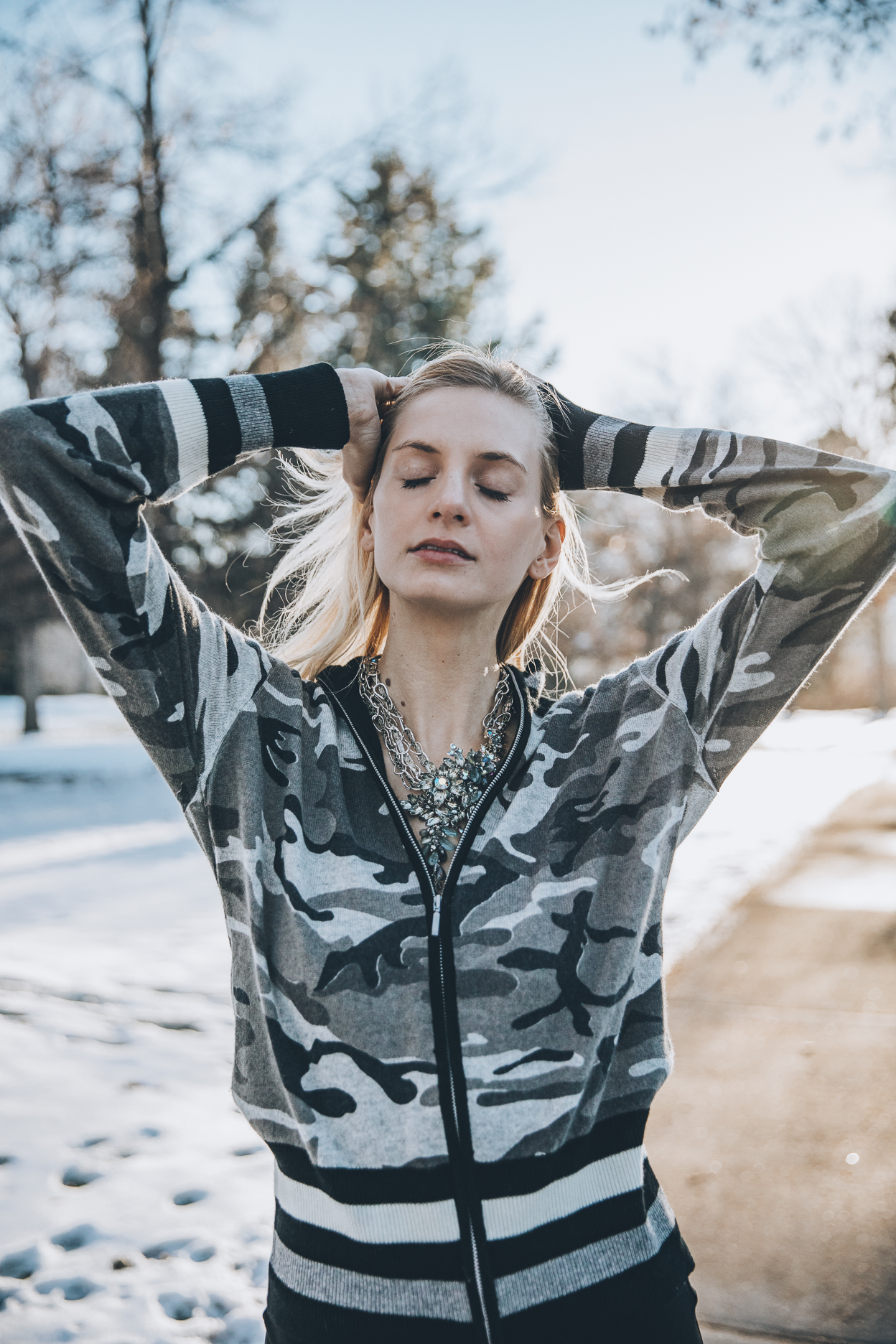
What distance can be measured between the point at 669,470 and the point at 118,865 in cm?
752

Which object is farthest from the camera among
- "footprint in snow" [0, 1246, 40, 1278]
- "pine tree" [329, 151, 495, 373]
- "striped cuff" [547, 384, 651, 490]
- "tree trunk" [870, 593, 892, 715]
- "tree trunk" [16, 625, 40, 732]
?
"tree trunk" [870, 593, 892, 715]

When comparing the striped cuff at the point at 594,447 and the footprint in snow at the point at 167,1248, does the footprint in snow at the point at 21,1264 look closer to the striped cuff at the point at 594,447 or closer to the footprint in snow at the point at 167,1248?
the footprint in snow at the point at 167,1248

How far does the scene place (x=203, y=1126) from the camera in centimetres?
354

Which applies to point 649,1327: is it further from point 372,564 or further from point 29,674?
point 29,674

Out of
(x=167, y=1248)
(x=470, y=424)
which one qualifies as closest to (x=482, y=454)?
(x=470, y=424)

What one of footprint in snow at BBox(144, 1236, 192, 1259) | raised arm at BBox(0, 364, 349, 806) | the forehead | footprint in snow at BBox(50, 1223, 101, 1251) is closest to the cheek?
the forehead

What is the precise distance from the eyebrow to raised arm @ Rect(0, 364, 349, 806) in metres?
0.27

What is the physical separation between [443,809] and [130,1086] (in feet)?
9.46

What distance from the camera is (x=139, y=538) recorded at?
57.4 inches

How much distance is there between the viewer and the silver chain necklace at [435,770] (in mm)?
1598

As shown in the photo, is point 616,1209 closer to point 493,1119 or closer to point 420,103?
point 493,1119

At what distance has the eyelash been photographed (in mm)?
1736

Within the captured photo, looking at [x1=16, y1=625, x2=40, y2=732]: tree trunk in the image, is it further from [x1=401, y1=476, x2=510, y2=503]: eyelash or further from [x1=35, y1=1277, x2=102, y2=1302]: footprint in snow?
[x1=401, y1=476, x2=510, y2=503]: eyelash

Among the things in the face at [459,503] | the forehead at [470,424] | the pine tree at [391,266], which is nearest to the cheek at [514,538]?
the face at [459,503]
